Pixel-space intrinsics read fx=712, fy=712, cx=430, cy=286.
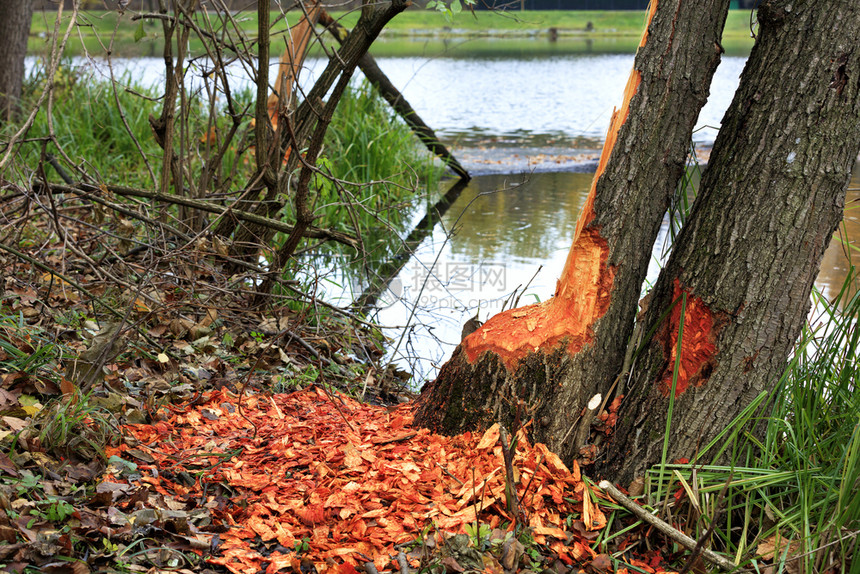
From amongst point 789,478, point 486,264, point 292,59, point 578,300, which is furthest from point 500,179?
point 789,478

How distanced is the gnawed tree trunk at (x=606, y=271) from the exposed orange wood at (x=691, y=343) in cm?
18

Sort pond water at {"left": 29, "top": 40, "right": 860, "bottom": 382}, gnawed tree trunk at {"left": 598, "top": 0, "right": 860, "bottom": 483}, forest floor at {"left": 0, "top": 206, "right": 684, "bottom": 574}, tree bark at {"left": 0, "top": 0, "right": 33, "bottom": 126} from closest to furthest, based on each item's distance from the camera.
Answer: forest floor at {"left": 0, "top": 206, "right": 684, "bottom": 574} → gnawed tree trunk at {"left": 598, "top": 0, "right": 860, "bottom": 483} → pond water at {"left": 29, "top": 40, "right": 860, "bottom": 382} → tree bark at {"left": 0, "top": 0, "right": 33, "bottom": 126}

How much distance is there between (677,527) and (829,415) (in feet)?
2.20

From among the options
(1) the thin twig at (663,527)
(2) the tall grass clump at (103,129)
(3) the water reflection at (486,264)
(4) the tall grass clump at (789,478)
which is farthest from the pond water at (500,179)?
(1) the thin twig at (663,527)

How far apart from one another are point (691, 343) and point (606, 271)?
0.35 metres

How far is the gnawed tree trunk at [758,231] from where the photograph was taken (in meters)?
2.03

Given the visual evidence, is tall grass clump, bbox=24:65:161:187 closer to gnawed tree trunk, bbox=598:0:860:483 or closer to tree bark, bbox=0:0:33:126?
tree bark, bbox=0:0:33:126

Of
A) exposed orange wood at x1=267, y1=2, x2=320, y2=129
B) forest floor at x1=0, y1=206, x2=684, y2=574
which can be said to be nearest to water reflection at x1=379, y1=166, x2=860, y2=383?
exposed orange wood at x1=267, y1=2, x2=320, y2=129

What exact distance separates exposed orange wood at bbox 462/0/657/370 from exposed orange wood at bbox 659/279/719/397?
8.8 inches

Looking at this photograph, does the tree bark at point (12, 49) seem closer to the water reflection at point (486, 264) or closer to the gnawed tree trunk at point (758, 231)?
the water reflection at point (486, 264)

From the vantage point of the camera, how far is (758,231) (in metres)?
Result: 2.10

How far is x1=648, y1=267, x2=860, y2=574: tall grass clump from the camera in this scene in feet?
6.47

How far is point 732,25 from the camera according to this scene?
3266 centimetres

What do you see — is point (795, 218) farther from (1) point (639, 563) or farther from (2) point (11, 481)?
(2) point (11, 481)
